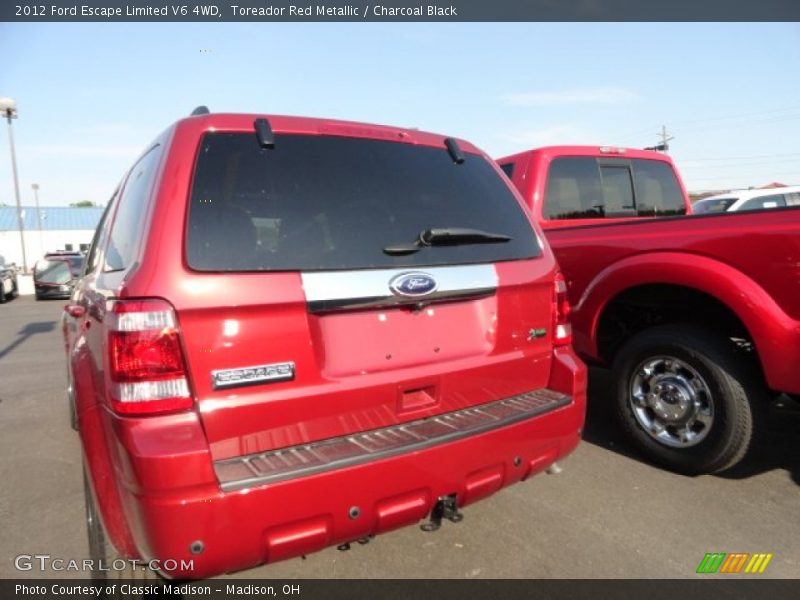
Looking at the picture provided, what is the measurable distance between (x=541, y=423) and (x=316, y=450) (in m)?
1.00

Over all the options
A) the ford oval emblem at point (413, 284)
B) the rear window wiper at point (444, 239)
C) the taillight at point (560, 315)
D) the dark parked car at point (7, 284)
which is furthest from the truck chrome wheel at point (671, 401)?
the dark parked car at point (7, 284)

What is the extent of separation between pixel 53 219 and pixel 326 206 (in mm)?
68555

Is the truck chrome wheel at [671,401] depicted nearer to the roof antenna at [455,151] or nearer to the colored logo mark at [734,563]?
the colored logo mark at [734,563]

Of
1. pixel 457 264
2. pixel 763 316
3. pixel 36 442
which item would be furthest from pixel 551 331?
pixel 36 442

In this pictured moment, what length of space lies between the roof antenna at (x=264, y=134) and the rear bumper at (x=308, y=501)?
1121 mm

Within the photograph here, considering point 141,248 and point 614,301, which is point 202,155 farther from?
point 614,301

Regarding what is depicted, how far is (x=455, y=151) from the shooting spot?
2.57 m

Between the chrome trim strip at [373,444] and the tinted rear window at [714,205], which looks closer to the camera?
the chrome trim strip at [373,444]

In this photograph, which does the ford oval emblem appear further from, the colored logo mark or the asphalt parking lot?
the colored logo mark

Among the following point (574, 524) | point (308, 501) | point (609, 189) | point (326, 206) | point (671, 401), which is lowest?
point (574, 524)

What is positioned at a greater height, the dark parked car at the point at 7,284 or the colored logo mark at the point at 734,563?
the colored logo mark at the point at 734,563

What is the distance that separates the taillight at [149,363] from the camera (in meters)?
1.68

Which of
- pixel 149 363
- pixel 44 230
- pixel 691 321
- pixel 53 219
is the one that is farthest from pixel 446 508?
pixel 53 219

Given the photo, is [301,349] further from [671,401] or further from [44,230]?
[44,230]
